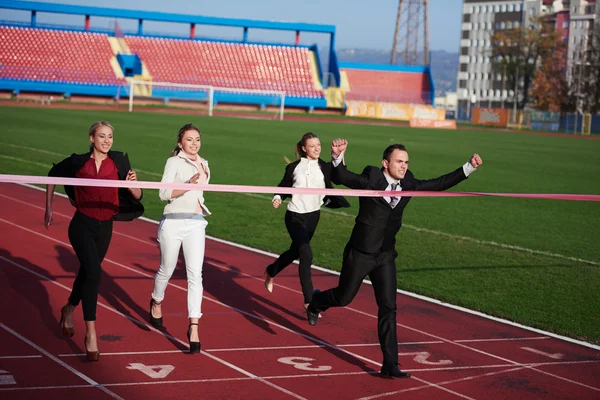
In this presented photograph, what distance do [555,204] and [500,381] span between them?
49.2ft

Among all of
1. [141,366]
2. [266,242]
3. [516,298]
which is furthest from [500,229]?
[141,366]

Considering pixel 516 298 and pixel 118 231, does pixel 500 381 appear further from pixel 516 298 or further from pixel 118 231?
pixel 118 231

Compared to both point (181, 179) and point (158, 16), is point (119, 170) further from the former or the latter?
point (158, 16)

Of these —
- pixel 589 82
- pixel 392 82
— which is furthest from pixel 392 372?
pixel 589 82

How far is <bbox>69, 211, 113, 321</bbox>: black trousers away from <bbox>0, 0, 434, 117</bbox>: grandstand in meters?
64.4

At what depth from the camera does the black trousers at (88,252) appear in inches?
303

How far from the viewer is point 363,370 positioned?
314 inches

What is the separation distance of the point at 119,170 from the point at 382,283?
8.09 feet

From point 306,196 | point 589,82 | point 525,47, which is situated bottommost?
point 306,196

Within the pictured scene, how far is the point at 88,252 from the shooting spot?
7.71m

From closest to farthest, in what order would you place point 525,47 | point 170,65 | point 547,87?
point 170,65 → point 547,87 → point 525,47

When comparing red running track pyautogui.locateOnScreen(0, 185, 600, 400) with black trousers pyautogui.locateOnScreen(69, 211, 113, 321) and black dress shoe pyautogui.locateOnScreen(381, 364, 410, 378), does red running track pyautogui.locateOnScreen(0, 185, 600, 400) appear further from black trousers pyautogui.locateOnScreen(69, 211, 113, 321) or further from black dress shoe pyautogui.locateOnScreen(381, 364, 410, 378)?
black trousers pyautogui.locateOnScreen(69, 211, 113, 321)

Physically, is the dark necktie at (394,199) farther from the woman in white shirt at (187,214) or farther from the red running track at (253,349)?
the woman in white shirt at (187,214)

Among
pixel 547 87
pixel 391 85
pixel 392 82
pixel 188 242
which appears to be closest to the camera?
pixel 188 242
